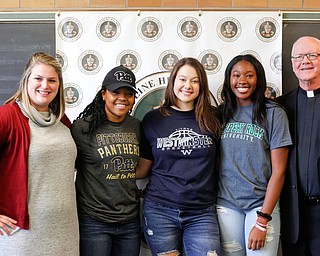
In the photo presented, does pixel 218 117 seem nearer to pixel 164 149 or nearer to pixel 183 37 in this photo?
pixel 164 149

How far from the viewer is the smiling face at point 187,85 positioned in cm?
204

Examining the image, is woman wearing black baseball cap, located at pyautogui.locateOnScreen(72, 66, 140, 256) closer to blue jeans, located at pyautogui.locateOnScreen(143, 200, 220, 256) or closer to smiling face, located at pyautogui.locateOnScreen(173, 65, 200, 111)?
blue jeans, located at pyautogui.locateOnScreen(143, 200, 220, 256)

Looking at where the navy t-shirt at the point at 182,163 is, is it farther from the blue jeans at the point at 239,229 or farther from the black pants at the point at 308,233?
the black pants at the point at 308,233

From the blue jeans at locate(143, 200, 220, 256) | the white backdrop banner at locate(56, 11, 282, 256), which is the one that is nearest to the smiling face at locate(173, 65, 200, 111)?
the white backdrop banner at locate(56, 11, 282, 256)

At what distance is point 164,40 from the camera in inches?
95.7

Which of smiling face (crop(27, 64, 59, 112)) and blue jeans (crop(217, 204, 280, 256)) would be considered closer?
smiling face (crop(27, 64, 59, 112))

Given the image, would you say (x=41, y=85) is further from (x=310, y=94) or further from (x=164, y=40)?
(x=310, y=94)

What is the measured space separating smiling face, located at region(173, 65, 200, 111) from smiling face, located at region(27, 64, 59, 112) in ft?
2.15

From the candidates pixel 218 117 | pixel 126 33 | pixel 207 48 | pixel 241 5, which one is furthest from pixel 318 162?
pixel 126 33

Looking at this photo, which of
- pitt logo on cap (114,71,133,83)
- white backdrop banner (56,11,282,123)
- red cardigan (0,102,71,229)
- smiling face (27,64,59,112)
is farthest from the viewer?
white backdrop banner (56,11,282,123)

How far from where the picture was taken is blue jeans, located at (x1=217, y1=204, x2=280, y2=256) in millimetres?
1946

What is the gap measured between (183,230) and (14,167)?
0.92 m

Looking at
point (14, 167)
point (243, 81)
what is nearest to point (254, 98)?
point (243, 81)

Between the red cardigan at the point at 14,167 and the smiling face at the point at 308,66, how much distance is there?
4.75 ft
